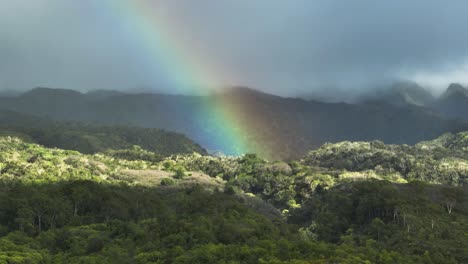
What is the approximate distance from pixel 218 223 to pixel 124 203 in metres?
44.4

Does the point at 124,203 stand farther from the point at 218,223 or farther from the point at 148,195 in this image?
the point at 218,223

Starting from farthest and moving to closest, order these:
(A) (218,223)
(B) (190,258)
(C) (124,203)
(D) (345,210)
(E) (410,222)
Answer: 1. (D) (345,210)
2. (C) (124,203)
3. (E) (410,222)
4. (A) (218,223)
5. (B) (190,258)

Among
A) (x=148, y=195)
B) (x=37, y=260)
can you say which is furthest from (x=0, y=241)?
(x=148, y=195)

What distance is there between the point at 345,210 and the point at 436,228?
47.9 meters

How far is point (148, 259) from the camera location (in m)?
104

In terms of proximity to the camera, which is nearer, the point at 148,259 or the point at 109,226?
the point at 148,259

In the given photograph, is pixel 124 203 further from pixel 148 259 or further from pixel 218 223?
pixel 148 259

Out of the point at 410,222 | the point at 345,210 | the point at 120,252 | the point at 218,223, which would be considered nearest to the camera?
the point at 120,252

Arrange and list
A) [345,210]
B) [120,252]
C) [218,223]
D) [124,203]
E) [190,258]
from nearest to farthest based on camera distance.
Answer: [190,258]
[120,252]
[218,223]
[124,203]
[345,210]

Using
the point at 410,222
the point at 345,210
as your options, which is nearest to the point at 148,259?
the point at 410,222

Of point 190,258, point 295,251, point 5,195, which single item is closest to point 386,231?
point 295,251

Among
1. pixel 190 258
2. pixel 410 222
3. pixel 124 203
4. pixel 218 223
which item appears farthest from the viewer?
pixel 124 203

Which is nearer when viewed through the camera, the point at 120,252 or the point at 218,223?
the point at 120,252

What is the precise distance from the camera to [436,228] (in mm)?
143875
